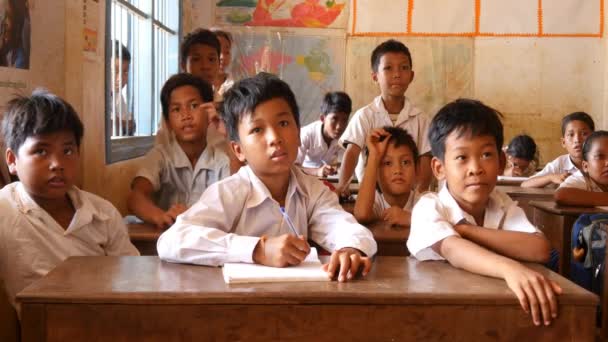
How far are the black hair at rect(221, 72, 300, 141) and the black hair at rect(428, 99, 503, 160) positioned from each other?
394 mm

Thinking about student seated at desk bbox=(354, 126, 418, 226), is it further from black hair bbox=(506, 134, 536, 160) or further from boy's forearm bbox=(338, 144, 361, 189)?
black hair bbox=(506, 134, 536, 160)

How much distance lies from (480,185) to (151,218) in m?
1.10

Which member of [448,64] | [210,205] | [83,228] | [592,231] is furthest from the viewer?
[448,64]

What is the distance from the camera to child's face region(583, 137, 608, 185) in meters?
3.46

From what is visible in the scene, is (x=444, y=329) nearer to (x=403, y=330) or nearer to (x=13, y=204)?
(x=403, y=330)

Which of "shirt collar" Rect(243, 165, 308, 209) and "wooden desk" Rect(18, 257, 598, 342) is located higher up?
"shirt collar" Rect(243, 165, 308, 209)

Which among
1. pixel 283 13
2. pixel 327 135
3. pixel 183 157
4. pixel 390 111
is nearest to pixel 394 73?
pixel 390 111

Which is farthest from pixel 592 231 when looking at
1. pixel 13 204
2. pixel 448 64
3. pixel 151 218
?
pixel 448 64

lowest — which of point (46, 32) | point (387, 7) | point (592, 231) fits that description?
point (592, 231)

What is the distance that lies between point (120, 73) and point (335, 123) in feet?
6.07

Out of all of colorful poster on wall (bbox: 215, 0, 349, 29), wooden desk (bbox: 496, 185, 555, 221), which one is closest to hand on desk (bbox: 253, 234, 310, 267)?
wooden desk (bbox: 496, 185, 555, 221)

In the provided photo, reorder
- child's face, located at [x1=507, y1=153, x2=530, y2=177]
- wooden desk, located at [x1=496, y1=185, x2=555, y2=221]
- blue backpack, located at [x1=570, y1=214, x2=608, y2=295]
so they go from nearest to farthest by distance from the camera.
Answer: blue backpack, located at [x1=570, y1=214, x2=608, y2=295]
wooden desk, located at [x1=496, y1=185, x2=555, y2=221]
child's face, located at [x1=507, y1=153, x2=530, y2=177]

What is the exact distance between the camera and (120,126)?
3709 mm

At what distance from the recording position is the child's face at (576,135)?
183 inches
